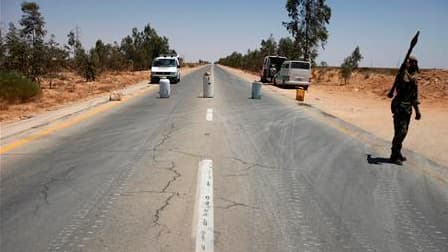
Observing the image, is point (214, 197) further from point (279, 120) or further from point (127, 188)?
point (279, 120)

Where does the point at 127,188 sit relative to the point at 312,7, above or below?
below

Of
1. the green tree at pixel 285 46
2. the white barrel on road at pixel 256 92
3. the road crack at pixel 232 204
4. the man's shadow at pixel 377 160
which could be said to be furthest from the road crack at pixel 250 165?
the green tree at pixel 285 46

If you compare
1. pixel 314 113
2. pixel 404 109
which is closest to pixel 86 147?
pixel 404 109

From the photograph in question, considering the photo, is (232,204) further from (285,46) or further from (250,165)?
(285,46)

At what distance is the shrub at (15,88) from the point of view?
59.9 feet

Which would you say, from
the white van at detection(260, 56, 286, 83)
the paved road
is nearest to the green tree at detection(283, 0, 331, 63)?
the white van at detection(260, 56, 286, 83)

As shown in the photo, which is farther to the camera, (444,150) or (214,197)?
(444,150)

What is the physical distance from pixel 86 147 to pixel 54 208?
376cm

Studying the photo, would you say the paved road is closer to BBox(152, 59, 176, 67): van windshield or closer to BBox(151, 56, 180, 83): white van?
BBox(151, 56, 180, 83): white van

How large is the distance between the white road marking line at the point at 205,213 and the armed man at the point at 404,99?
135 inches

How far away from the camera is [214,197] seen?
5.48m

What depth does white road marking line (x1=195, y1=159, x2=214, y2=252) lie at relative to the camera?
408cm

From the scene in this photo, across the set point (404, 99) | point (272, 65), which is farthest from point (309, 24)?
point (404, 99)

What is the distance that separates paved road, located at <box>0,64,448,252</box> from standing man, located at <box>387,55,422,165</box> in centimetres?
42
